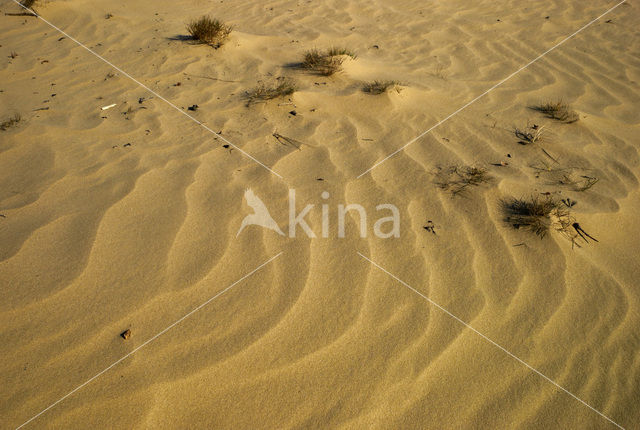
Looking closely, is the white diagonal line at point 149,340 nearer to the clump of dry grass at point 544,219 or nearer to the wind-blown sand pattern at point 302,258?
the wind-blown sand pattern at point 302,258

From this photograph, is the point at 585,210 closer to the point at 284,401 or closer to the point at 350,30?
the point at 284,401

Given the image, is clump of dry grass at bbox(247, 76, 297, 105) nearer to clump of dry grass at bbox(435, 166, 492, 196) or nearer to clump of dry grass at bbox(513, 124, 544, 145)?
clump of dry grass at bbox(435, 166, 492, 196)

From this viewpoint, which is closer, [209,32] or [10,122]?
[10,122]

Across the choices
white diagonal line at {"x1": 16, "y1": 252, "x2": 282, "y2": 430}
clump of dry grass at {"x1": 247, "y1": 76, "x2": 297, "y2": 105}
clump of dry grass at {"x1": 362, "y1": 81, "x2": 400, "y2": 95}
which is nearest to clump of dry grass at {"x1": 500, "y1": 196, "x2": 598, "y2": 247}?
white diagonal line at {"x1": 16, "y1": 252, "x2": 282, "y2": 430}

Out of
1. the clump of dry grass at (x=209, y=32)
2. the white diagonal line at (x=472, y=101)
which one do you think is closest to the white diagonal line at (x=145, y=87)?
the white diagonal line at (x=472, y=101)

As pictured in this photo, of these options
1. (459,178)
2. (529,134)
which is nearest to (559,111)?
(529,134)

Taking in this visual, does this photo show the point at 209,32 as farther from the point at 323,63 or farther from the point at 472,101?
the point at 472,101
